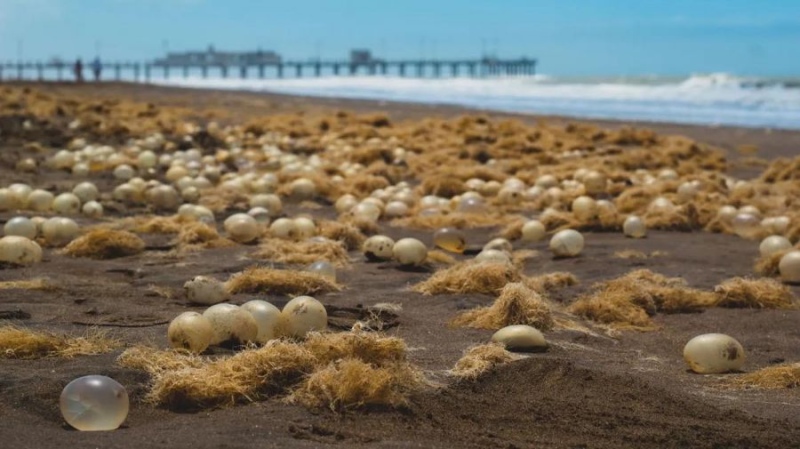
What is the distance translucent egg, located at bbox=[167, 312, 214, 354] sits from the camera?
4.46 meters

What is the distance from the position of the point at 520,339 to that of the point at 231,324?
4.27ft

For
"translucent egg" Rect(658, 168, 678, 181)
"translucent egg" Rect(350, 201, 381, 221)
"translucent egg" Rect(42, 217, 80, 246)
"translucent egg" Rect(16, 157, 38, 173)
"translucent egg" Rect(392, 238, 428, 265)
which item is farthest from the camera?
"translucent egg" Rect(16, 157, 38, 173)

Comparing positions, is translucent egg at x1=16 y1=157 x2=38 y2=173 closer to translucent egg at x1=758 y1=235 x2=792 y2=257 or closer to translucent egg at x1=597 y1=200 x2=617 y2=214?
translucent egg at x1=597 y1=200 x2=617 y2=214

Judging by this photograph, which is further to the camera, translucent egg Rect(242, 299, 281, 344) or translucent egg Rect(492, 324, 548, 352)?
translucent egg Rect(492, 324, 548, 352)

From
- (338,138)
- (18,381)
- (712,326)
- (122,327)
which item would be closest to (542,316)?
(712,326)

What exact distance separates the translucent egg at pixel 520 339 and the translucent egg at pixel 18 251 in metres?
3.46

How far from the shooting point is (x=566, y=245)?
7672mm

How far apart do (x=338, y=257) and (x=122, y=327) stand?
2453 millimetres

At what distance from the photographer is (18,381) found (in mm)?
3973

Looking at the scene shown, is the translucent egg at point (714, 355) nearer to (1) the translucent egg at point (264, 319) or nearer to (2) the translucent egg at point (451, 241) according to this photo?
(1) the translucent egg at point (264, 319)

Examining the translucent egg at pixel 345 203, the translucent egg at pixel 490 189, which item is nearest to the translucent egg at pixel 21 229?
the translucent egg at pixel 345 203

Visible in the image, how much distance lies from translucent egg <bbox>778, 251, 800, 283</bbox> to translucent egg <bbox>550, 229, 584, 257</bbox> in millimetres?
1468

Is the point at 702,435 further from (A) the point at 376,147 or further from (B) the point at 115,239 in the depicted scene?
(A) the point at 376,147

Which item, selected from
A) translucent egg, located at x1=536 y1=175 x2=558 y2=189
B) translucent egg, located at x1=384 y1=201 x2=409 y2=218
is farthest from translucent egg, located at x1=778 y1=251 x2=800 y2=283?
translucent egg, located at x1=536 y1=175 x2=558 y2=189
